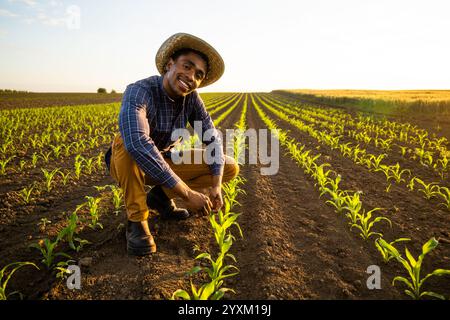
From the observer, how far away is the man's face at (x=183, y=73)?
8.48 ft

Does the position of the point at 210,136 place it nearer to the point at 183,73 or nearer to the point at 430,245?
the point at 183,73

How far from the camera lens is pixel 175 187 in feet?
7.53

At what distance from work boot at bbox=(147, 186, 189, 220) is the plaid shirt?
1.77ft

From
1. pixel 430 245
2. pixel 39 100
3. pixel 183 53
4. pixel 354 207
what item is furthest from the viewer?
pixel 39 100

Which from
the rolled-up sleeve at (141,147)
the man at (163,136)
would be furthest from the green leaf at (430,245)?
the rolled-up sleeve at (141,147)

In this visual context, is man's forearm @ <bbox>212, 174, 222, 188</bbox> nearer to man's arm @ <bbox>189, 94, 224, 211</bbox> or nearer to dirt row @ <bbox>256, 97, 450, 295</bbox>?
man's arm @ <bbox>189, 94, 224, 211</bbox>

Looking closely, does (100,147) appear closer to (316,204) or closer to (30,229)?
(30,229)

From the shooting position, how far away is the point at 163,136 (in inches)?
114

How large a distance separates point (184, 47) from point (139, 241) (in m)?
1.73

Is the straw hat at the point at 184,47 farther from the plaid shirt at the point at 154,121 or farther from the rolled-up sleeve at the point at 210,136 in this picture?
the rolled-up sleeve at the point at 210,136

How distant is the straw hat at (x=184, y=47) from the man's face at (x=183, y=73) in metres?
0.08

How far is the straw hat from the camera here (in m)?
2.61

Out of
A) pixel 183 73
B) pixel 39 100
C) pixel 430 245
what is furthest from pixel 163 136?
pixel 39 100

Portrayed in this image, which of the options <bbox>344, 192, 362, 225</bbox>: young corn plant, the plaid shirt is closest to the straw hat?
the plaid shirt
